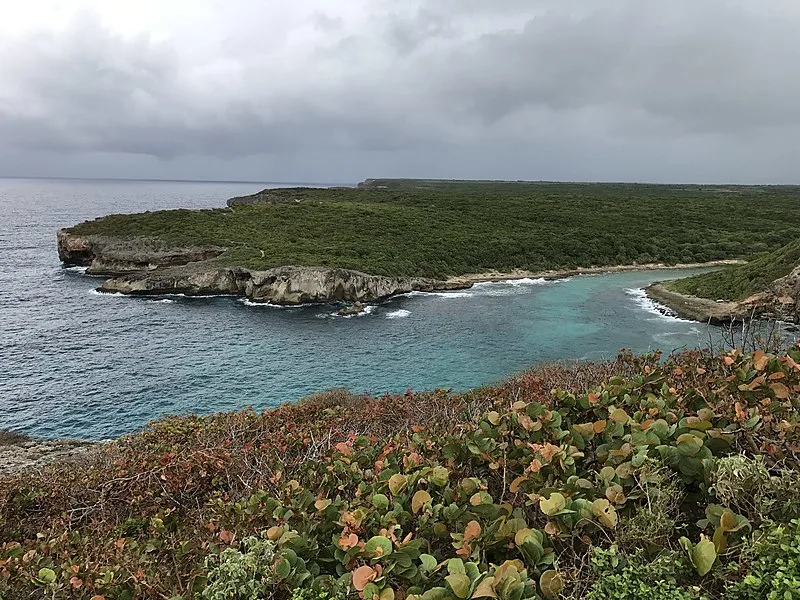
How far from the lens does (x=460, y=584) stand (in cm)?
321

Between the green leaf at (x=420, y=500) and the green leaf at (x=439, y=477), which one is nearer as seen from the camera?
the green leaf at (x=420, y=500)

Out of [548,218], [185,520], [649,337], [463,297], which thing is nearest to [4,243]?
[463,297]

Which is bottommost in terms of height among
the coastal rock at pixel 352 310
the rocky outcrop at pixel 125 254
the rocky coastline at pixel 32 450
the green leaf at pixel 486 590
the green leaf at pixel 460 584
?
the rocky coastline at pixel 32 450

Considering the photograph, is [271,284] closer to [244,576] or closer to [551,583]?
[244,576]

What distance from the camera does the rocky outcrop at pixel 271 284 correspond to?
53.4m

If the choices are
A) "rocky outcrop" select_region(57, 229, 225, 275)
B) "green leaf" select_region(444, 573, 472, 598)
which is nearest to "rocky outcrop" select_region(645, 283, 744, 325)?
"green leaf" select_region(444, 573, 472, 598)

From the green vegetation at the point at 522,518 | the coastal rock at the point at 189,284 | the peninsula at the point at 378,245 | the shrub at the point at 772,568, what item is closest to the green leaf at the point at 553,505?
the green vegetation at the point at 522,518

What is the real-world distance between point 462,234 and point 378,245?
15.9 meters

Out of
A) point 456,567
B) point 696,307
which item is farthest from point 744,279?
point 456,567

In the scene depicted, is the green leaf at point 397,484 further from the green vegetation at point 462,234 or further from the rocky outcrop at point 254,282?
the green vegetation at point 462,234

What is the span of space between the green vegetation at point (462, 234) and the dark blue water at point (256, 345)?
10.1m

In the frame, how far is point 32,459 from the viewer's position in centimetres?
2239

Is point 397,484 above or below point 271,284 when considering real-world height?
above

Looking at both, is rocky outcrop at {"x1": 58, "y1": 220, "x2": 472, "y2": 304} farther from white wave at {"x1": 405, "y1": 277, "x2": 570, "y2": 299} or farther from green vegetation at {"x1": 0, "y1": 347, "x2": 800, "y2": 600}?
green vegetation at {"x1": 0, "y1": 347, "x2": 800, "y2": 600}
